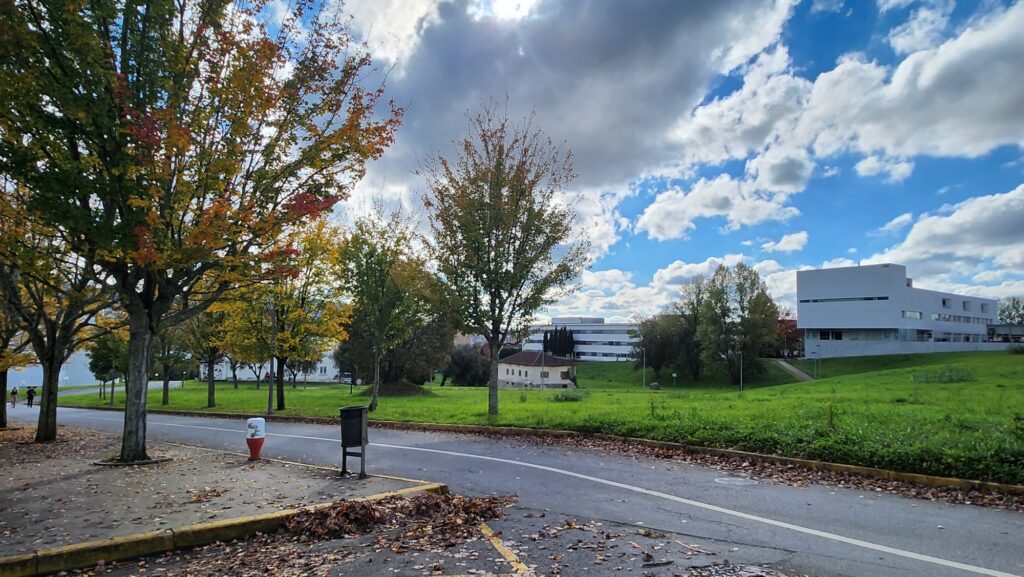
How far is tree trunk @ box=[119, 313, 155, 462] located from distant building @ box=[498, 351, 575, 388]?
68.5m

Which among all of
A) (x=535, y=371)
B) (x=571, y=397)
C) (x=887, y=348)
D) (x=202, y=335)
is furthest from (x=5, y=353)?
(x=887, y=348)

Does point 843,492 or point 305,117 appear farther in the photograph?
point 305,117

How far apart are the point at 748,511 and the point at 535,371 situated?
81001mm

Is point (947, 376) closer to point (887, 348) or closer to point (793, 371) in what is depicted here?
point (793, 371)

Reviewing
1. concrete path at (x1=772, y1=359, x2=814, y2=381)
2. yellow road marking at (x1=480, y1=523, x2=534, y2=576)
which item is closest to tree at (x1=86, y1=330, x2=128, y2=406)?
yellow road marking at (x1=480, y1=523, x2=534, y2=576)

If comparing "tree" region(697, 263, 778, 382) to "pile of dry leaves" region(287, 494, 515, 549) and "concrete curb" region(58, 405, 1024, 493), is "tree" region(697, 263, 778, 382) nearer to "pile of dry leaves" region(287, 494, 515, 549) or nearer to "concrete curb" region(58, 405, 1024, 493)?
"concrete curb" region(58, 405, 1024, 493)

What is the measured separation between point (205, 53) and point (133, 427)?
23.8 ft

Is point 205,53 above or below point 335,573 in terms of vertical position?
above

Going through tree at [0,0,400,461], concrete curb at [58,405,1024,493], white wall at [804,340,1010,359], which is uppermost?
tree at [0,0,400,461]

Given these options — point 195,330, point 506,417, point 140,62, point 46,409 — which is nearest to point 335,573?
point 140,62

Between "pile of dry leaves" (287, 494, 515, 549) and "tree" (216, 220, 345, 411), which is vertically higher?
"tree" (216, 220, 345, 411)

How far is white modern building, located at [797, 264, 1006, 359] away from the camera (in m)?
68.4

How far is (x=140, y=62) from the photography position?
9.63 metres

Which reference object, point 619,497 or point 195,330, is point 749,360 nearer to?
point 195,330
